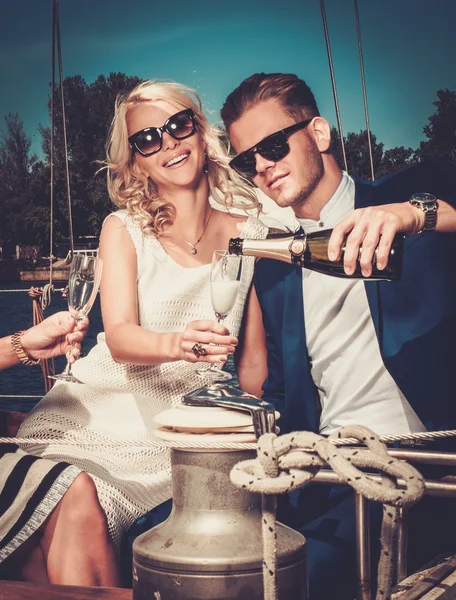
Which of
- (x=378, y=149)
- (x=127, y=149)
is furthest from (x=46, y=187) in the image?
(x=127, y=149)

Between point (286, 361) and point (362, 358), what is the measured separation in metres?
0.29

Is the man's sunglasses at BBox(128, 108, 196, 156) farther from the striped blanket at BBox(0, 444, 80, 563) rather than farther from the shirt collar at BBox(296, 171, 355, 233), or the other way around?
the striped blanket at BBox(0, 444, 80, 563)

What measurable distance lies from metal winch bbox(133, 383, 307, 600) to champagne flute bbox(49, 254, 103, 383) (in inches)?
44.8

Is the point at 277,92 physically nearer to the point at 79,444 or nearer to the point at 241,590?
the point at 79,444

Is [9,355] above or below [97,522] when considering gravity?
above

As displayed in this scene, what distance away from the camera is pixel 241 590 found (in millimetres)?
1263

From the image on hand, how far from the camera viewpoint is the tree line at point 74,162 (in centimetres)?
5312

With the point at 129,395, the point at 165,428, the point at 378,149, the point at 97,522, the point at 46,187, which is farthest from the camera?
the point at 378,149

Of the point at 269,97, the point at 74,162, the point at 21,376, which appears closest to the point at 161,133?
the point at 269,97

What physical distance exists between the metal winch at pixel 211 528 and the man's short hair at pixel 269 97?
1.69 meters

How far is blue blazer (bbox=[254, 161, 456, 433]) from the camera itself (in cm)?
246

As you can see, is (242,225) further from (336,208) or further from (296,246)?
(296,246)

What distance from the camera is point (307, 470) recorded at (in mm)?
1120

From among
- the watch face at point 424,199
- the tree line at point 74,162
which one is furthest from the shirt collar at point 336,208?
the tree line at point 74,162
